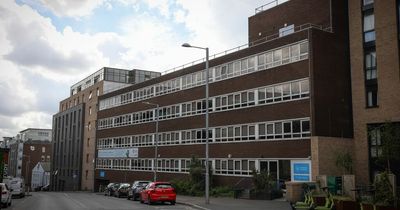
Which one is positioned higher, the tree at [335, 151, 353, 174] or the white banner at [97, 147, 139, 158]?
the white banner at [97, 147, 139, 158]

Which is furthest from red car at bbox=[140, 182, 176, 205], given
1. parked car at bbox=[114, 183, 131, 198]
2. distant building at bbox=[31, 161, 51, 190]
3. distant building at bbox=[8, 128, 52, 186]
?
distant building at bbox=[8, 128, 52, 186]

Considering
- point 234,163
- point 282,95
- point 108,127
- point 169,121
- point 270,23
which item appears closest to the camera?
point 282,95

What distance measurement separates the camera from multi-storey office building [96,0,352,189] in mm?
32719

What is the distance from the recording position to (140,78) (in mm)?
77625

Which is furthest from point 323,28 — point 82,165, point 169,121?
point 82,165

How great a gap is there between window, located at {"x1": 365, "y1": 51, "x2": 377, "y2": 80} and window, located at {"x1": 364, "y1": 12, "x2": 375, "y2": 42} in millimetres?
1108

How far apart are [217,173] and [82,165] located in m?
41.9

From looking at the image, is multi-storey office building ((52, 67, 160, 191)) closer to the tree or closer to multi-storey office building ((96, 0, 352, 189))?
multi-storey office building ((96, 0, 352, 189))

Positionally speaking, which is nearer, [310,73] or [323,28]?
[310,73]

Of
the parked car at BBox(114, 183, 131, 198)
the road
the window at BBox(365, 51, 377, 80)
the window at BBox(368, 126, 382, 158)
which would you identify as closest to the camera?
the road

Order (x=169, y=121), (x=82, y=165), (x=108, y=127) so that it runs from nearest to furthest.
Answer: (x=169, y=121) → (x=108, y=127) → (x=82, y=165)

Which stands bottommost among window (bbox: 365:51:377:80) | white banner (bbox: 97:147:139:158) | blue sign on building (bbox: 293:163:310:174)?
blue sign on building (bbox: 293:163:310:174)

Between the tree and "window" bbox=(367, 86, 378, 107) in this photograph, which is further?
"window" bbox=(367, 86, 378, 107)

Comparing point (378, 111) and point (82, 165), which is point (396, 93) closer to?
point (378, 111)
